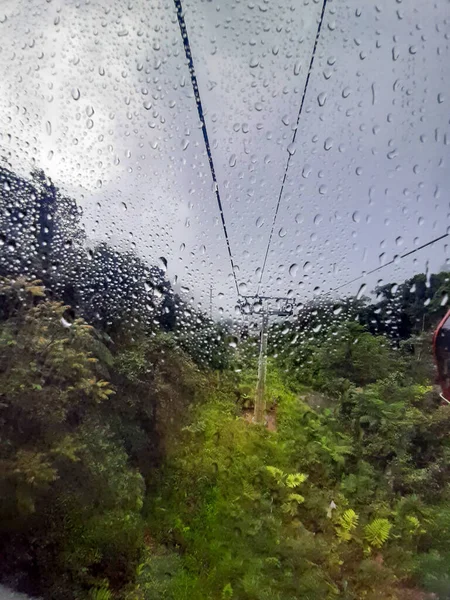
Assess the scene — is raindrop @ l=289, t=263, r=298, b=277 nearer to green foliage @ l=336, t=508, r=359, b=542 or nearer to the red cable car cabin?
the red cable car cabin

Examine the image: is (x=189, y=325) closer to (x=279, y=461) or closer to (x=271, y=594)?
(x=279, y=461)

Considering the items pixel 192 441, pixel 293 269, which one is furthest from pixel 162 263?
pixel 192 441

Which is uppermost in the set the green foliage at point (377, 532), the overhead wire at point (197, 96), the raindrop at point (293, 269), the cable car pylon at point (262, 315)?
the overhead wire at point (197, 96)

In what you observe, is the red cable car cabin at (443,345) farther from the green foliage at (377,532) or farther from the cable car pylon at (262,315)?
the green foliage at (377,532)

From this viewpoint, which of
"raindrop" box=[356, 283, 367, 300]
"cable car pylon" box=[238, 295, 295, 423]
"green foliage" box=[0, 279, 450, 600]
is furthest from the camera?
"cable car pylon" box=[238, 295, 295, 423]

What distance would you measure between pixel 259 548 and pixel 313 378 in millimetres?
2533

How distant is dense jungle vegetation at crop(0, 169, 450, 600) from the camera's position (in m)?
3.53

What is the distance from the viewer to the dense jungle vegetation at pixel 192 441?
3525 mm

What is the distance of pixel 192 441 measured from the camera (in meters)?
4.87

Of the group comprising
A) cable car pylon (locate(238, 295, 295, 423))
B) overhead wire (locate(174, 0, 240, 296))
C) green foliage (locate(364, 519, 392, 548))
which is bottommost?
green foliage (locate(364, 519, 392, 548))

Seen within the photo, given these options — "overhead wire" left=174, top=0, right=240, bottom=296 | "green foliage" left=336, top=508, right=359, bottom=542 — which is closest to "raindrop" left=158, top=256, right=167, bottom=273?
"overhead wire" left=174, top=0, right=240, bottom=296

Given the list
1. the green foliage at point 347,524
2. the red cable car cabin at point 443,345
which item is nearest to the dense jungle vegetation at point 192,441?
the green foliage at point 347,524

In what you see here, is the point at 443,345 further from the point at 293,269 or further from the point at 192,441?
the point at 192,441

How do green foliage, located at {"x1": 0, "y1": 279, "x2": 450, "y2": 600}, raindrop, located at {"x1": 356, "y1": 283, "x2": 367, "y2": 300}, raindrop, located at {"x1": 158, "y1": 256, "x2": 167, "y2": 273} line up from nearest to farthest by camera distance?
green foliage, located at {"x1": 0, "y1": 279, "x2": 450, "y2": 600}
raindrop, located at {"x1": 158, "y1": 256, "x2": 167, "y2": 273}
raindrop, located at {"x1": 356, "y1": 283, "x2": 367, "y2": 300}
